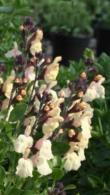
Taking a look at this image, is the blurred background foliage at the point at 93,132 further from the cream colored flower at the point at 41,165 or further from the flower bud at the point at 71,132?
the flower bud at the point at 71,132

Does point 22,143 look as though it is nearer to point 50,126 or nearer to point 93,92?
point 50,126

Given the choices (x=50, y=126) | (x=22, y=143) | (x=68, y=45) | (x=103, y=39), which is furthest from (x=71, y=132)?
(x=103, y=39)

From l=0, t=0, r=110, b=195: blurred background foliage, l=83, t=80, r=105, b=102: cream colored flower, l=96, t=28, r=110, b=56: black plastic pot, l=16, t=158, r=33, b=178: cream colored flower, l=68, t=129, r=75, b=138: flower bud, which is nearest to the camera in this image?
l=16, t=158, r=33, b=178: cream colored flower

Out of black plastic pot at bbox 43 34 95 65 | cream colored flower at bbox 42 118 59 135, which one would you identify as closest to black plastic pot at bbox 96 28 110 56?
black plastic pot at bbox 43 34 95 65

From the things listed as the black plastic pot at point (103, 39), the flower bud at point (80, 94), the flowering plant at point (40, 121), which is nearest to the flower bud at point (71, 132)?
the flowering plant at point (40, 121)

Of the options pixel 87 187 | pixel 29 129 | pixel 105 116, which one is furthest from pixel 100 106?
pixel 29 129

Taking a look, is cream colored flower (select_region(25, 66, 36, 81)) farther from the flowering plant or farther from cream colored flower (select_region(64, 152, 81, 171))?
cream colored flower (select_region(64, 152, 81, 171))

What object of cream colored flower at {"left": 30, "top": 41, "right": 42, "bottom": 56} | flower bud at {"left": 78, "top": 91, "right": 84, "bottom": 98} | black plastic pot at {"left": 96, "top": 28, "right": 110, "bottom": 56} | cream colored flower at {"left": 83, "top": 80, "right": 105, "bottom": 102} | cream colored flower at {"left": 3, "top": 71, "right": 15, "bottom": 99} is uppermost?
cream colored flower at {"left": 30, "top": 41, "right": 42, "bottom": 56}
